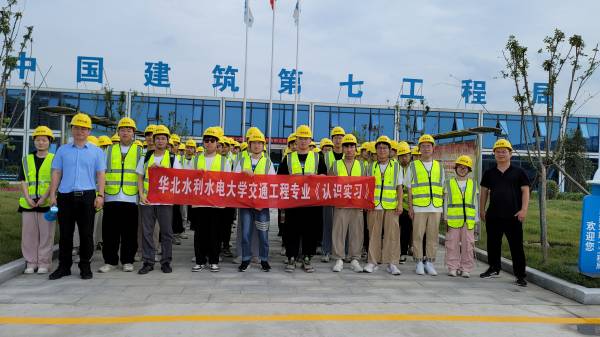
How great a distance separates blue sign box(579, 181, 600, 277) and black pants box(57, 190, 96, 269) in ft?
19.7

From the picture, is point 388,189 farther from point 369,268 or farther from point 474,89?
point 474,89

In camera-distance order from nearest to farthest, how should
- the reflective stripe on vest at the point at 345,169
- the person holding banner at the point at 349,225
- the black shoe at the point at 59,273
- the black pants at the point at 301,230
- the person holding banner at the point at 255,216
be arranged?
the black shoe at the point at 59,273
the person holding banner at the point at 255,216
the black pants at the point at 301,230
the person holding banner at the point at 349,225
the reflective stripe on vest at the point at 345,169

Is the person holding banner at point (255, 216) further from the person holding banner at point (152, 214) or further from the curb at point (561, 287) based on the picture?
the curb at point (561, 287)

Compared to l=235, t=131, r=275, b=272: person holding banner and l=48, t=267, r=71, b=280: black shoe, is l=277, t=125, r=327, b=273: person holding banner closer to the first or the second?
l=235, t=131, r=275, b=272: person holding banner

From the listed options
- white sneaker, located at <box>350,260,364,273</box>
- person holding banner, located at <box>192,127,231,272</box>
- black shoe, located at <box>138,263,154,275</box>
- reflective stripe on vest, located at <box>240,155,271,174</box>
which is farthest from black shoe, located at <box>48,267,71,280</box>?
white sneaker, located at <box>350,260,364,273</box>

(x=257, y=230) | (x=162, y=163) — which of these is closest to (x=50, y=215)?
(x=162, y=163)

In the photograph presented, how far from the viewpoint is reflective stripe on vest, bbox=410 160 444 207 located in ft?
22.2

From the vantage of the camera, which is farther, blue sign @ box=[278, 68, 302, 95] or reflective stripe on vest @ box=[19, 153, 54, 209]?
blue sign @ box=[278, 68, 302, 95]

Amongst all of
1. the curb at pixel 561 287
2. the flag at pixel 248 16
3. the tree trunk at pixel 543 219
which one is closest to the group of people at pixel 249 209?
the curb at pixel 561 287

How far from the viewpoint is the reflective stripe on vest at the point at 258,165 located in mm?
6734

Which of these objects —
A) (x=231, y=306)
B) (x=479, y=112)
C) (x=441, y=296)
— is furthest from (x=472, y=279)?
(x=479, y=112)

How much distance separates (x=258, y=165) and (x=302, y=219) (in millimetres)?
986

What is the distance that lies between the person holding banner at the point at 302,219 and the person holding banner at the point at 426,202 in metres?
1.38

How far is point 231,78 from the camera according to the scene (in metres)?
33.3
